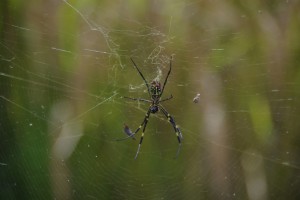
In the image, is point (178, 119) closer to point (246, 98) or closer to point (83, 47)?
point (246, 98)

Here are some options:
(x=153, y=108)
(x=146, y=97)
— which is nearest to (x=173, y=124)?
(x=153, y=108)

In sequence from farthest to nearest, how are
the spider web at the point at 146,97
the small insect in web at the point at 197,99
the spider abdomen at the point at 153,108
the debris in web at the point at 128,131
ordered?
the spider abdomen at the point at 153,108, the debris in web at the point at 128,131, the small insect in web at the point at 197,99, the spider web at the point at 146,97

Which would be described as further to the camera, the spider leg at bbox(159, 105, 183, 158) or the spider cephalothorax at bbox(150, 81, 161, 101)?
the spider leg at bbox(159, 105, 183, 158)

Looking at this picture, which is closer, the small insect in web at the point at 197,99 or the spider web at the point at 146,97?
the spider web at the point at 146,97

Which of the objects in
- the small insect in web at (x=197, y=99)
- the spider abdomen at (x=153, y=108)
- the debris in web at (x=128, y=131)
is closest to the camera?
the small insect in web at (x=197, y=99)

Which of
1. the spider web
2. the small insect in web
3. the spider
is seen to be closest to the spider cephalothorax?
the spider

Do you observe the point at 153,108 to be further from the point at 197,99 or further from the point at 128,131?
the point at 197,99

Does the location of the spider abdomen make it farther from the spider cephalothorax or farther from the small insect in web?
the small insect in web

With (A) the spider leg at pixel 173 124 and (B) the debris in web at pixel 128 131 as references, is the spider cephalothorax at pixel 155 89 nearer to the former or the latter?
(A) the spider leg at pixel 173 124

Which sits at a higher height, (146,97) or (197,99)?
(197,99)

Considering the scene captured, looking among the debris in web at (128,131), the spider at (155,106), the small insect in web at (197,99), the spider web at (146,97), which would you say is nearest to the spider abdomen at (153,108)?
the spider at (155,106)
